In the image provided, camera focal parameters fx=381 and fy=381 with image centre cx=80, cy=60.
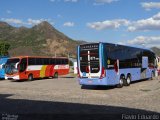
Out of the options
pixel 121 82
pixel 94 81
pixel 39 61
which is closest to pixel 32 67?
pixel 39 61

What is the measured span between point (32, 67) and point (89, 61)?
51.7ft

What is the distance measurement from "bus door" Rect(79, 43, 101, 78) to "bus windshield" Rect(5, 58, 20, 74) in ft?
46.1

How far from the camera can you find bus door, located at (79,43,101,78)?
24328mm

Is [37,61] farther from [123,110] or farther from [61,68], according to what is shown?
[123,110]

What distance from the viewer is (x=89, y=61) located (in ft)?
81.3

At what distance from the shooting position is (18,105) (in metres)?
16.3

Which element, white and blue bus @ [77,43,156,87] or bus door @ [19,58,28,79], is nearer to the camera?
white and blue bus @ [77,43,156,87]

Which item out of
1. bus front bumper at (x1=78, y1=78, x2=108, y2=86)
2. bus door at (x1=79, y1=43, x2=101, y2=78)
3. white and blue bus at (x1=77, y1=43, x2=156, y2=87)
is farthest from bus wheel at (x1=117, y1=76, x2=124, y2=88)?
bus door at (x1=79, y1=43, x2=101, y2=78)

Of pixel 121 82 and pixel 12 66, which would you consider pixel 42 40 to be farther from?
pixel 121 82

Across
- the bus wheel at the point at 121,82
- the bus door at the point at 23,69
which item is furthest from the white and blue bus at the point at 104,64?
the bus door at the point at 23,69

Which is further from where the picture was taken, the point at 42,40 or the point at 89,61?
the point at 42,40

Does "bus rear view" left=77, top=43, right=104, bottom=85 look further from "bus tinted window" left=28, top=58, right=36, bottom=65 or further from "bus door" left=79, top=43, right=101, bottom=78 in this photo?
"bus tinted window" left=28, top=58, right=36, bottom=65

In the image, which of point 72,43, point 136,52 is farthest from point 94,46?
point 72,43

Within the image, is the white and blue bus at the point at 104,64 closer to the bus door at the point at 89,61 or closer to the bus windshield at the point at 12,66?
the bus door at the point at 89,61
